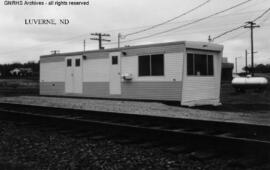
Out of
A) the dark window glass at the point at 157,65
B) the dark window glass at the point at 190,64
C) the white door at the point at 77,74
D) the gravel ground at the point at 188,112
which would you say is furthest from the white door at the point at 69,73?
the dark window glass at the point at 190,64

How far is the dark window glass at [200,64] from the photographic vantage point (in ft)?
50.5

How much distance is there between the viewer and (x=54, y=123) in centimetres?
878

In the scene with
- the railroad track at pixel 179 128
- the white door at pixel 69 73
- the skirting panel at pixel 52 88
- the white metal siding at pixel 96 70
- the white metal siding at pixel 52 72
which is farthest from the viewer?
the skirting panel at pixel 52 88

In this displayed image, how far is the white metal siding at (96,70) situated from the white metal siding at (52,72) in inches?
74.0

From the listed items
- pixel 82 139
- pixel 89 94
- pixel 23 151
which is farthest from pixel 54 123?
pixel 89 94

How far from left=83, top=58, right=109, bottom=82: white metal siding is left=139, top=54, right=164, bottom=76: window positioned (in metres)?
2.38

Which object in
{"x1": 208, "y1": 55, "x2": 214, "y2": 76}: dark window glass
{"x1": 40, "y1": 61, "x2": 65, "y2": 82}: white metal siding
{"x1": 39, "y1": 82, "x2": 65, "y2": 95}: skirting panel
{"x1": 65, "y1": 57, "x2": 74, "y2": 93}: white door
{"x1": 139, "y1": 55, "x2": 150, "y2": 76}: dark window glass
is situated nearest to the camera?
{"x1": 139, "y1": 55, "x2": 150, "y2": 76}: dark window glass

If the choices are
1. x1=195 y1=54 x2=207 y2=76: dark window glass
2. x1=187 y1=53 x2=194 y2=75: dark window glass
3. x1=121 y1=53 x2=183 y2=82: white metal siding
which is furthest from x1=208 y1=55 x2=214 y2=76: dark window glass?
x1=121 y1=53 x2=183 y2=82: white metal siding

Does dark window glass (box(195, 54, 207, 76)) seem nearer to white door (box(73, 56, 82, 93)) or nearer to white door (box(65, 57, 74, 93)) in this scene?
white door (box(73, 56, 82, 93))

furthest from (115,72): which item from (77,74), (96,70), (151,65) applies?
(77,74)

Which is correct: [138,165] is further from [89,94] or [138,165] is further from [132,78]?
[89,94]

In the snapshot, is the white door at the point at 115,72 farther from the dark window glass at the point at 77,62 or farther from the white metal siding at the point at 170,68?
the dark window glass at the point at 77,62

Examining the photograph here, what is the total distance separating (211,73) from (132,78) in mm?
3836

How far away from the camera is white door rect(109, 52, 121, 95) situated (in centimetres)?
1725
